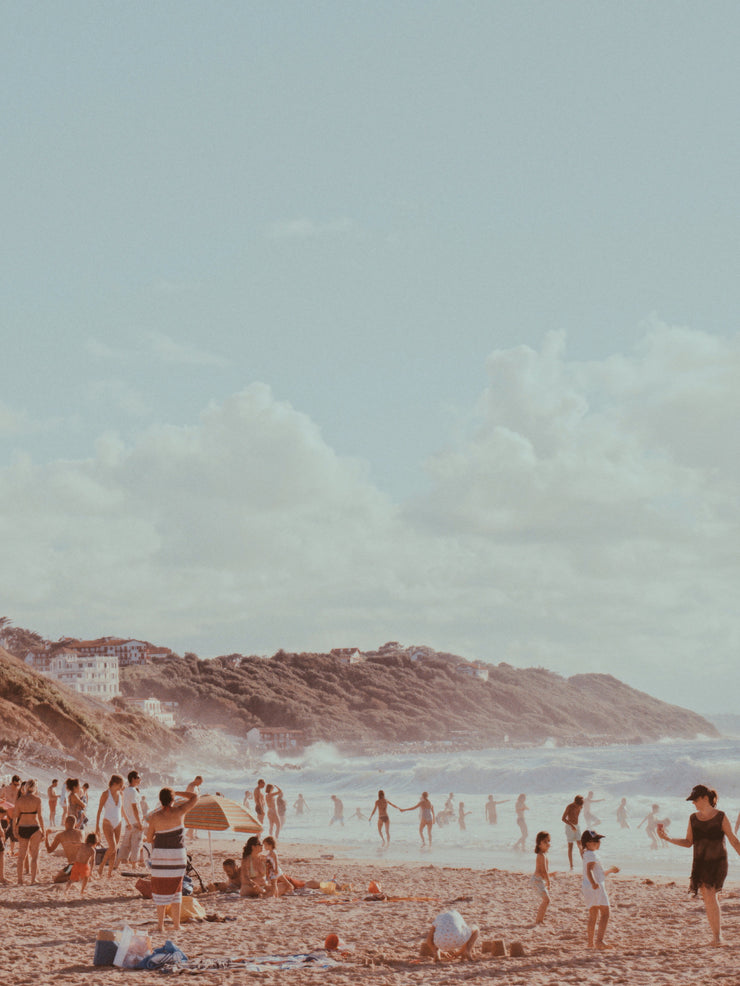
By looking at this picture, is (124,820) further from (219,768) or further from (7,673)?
(219,768)

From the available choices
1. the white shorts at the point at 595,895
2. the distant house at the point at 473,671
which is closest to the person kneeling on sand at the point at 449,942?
the white shorts at the point at 595,895

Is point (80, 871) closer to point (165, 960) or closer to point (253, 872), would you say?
point (253, 872)

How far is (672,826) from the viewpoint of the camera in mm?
24984

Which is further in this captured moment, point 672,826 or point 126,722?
point 126,722

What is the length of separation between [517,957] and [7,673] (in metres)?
40.3

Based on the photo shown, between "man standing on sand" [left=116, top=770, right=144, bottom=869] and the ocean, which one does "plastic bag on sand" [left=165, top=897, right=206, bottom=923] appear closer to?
"man standing on sand" [left=116, top=770, right=144, bottom=869]

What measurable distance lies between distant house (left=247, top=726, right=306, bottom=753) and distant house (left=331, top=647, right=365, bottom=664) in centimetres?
4045

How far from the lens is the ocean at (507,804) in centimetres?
1950

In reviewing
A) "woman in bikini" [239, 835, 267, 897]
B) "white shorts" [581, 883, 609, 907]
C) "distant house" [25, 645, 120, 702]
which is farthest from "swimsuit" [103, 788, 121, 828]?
"distant house" [25, 645, 120, 702]

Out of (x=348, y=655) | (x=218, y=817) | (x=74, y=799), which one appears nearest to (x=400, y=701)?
(x=348, y=655)

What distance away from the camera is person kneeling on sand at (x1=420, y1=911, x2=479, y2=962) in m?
7.93

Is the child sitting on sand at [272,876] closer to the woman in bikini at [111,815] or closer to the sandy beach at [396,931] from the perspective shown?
the sandy beach at [396,931]

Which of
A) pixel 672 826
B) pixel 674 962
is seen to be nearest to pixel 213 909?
pixel 674 962

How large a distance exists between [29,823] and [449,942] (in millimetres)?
6345
